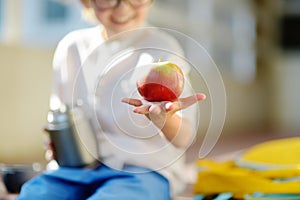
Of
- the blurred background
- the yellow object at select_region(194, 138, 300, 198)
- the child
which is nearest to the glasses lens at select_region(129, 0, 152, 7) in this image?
the child

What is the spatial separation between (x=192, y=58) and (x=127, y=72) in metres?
0.11

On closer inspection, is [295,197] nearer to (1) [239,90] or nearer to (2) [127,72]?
(2) [127,72]

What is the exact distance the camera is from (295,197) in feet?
3.28

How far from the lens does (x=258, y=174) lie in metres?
1.07

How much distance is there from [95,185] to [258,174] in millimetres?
306

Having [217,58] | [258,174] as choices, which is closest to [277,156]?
[258,174]

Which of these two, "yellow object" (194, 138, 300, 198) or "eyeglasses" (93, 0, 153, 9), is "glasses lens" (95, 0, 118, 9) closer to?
"eyeglasses" (93, 0, 153, 9)

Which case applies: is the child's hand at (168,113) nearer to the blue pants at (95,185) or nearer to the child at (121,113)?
the child at (121,113)

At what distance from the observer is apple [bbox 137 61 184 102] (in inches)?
28.3

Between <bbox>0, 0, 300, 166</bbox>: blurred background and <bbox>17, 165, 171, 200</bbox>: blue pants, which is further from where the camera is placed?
<bbox>0, 0, 300, 166</bbox>: blurred background

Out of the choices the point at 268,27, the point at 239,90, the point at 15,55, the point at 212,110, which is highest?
the point at 212,110

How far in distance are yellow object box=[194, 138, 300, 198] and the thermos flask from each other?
265 millimetres

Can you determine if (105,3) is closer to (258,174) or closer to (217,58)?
(258,174)

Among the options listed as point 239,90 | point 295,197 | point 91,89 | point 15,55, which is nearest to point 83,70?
point 91,89
